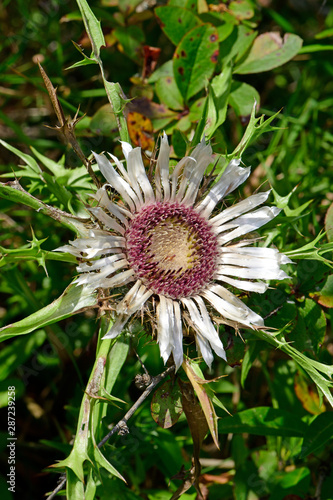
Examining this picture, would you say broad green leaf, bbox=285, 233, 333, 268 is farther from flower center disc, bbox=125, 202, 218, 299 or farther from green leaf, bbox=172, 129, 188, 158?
green leaf, bbox=172, 129, 188, 158

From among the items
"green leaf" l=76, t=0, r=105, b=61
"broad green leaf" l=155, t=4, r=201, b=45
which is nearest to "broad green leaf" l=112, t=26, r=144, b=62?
"broad green leaf" l=155, t=4, r=201, b=45

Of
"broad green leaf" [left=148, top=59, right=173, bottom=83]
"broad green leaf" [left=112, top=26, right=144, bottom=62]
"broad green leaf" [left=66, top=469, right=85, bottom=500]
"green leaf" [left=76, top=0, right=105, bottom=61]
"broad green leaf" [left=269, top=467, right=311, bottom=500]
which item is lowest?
"broad green leaf" [left=269, top=467, right=311, bottom=500]

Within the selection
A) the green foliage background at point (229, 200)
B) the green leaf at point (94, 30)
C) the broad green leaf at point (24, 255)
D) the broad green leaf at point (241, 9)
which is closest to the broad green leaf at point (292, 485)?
the green foliage background at point (229, 200)

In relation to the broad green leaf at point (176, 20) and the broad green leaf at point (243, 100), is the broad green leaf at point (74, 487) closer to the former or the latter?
the broad green leaf at point (243, 100)

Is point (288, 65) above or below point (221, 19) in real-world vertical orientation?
below

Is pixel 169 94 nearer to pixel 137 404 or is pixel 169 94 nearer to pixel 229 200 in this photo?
pixel 229 200

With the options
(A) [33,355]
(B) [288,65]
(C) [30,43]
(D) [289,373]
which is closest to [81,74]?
(C) [30,43]

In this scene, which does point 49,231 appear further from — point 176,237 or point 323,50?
point 323,50
